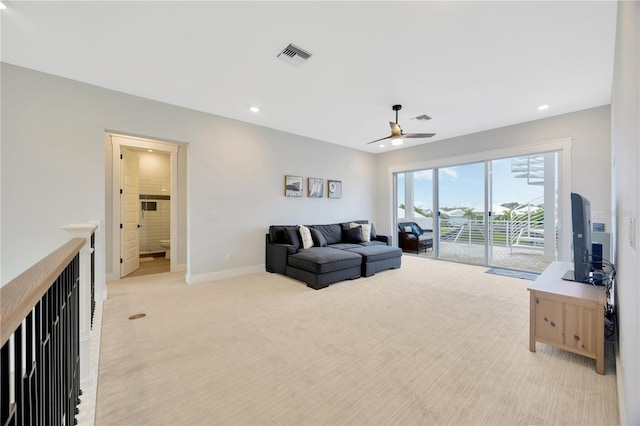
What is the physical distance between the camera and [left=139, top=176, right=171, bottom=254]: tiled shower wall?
6.35 m

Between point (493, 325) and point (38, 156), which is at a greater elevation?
point (38, 156)

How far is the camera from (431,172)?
6.16 m

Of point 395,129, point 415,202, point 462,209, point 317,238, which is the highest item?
point 395,129

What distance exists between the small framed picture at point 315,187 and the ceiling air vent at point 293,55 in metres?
3.01

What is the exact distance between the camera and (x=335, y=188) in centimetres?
612

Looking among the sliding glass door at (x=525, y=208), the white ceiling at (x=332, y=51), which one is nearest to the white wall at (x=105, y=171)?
the white ceiling at (x=332, y=51)

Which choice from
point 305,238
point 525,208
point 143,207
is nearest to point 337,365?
point 305,238

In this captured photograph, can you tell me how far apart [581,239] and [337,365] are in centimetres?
229

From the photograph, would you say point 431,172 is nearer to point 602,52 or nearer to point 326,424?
point 602,52

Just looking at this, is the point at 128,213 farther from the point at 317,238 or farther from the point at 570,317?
the point at 570,317

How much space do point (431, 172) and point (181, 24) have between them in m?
5.50

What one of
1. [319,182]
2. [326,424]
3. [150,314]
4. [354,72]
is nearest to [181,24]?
[354,72]

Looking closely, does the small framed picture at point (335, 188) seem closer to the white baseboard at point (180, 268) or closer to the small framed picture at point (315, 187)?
the small framed picture at point (315, 187)

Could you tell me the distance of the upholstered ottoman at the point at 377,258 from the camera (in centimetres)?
442
